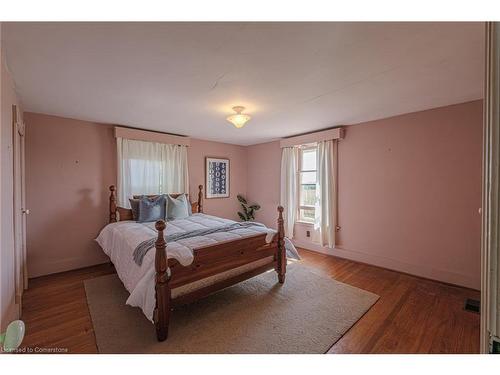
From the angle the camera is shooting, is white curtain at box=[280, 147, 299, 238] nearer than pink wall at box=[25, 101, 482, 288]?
No

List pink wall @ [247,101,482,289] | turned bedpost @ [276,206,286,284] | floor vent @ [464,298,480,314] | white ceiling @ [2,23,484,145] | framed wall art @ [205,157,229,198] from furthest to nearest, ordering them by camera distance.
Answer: framed wall art @ [205,157,229,198] < turned bedpost @ [276,206,286,284] < pink wall @ [247,101,482,289] < floor vent @ [464,298,480,314] < white ceiling @ [2,23,484,145]

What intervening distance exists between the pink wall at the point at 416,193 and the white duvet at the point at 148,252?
67.4 inches

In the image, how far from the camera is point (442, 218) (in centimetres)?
271

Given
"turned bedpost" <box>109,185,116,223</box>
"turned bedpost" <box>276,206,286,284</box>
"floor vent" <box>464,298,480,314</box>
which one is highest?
"turned bedpost" <box>109,185,116,223</box>

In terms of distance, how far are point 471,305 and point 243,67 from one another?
3178 millimetres

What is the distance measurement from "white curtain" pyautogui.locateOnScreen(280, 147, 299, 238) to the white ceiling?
4.79ft

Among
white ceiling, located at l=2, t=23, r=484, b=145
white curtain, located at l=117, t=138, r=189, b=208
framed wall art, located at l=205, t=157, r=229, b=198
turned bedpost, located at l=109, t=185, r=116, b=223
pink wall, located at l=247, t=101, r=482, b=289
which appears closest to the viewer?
white ceiling, located at l=2, t=23, r=484, b=145

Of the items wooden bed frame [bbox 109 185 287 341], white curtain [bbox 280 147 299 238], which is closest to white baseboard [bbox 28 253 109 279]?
wooden bed frame [bbox 109 185 287 341]

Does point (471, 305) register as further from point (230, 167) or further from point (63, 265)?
point (63, 265)

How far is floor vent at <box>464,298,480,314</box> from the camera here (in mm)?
2109

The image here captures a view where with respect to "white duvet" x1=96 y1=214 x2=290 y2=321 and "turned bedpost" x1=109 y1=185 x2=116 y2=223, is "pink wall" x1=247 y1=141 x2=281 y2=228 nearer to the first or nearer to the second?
"white duvet" x1=96 y1=214 x2=290 y2=321

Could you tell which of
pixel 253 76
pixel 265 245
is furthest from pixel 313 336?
pixel 253 76
